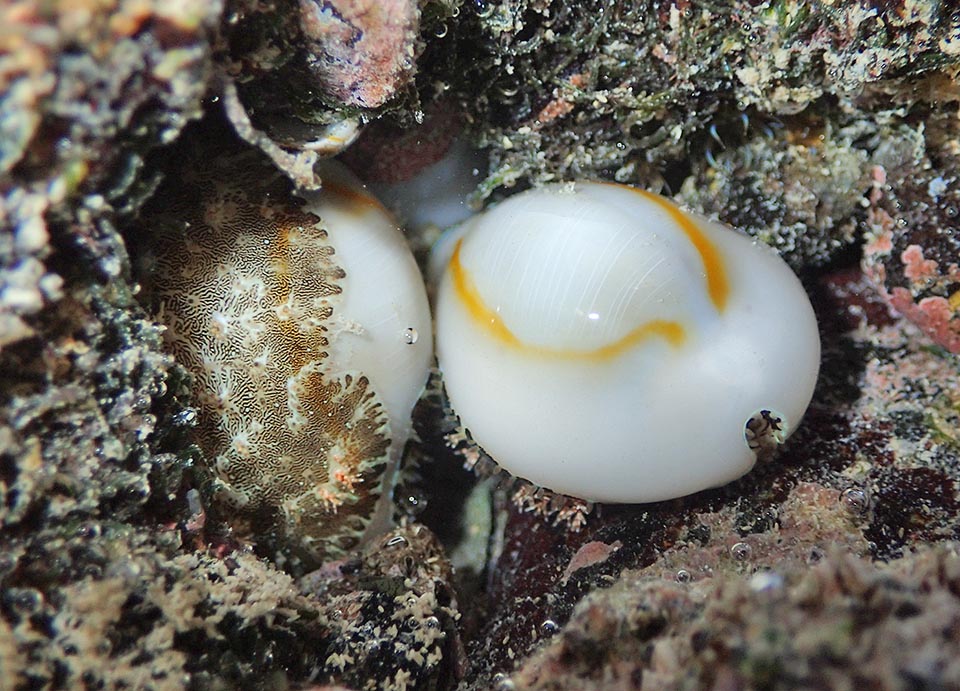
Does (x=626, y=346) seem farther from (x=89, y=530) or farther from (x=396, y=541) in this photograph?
(x=89, y=530)

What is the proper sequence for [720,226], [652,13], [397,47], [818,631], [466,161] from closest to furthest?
[818,631] → [397,47] → [652,13] → [720,226] → [466,161]

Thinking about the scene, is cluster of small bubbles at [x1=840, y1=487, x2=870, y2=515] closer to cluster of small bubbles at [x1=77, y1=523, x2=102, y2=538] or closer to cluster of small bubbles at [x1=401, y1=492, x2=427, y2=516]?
cluster of small bubbles at [x1=401, y1=492, x2=427, y2=516]

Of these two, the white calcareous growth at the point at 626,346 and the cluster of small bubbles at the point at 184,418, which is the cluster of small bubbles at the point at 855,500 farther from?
the cluster of small bubbles at the point at 184,418

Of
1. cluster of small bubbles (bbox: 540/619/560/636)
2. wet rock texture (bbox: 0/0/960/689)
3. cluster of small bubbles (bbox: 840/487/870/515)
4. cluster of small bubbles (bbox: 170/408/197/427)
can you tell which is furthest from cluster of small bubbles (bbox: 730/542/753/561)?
cluster of small bubbles (bbox: 170/408/197/427)

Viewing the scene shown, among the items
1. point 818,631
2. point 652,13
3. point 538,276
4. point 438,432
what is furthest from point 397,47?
point 818,631

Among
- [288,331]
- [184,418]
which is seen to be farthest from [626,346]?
[184,418]

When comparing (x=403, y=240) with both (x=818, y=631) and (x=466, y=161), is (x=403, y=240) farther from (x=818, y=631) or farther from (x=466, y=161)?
(x=818, y=631)

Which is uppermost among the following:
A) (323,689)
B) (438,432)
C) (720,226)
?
(720,226)
